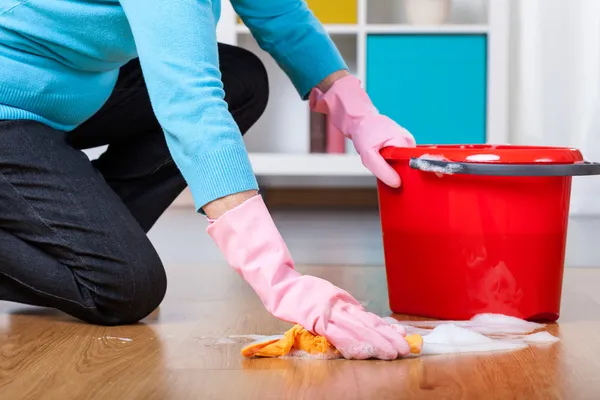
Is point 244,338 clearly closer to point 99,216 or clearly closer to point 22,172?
point 99,216

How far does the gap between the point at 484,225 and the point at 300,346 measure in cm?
31

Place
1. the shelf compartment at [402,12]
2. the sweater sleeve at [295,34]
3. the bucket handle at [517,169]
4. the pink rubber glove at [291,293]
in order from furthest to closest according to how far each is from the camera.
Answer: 1. the shelf compartment at [402,12]
2. the sweater sleeve at [295,34]
3. the bucket handle at [517,169]
4. the pink rubber glove at [291,293]

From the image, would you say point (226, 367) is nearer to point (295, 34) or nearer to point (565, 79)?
point (295, 34)

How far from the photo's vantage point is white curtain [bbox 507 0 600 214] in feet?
8.76

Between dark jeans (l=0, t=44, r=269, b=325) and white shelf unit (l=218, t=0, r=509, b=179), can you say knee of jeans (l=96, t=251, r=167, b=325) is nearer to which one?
dark jeans (l=0, t=44, r=269, b=325)

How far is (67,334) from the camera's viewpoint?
1.16m

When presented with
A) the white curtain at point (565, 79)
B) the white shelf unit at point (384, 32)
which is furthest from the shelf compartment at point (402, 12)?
the white curtain at point (565, 79)

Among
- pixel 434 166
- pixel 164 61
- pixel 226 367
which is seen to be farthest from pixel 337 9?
pixel 226 367

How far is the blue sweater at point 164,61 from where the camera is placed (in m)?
0.98

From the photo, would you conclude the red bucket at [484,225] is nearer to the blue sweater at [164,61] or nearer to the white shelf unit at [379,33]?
the blue sweater at [164,61]

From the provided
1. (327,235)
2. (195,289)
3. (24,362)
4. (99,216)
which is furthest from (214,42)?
(327,235)

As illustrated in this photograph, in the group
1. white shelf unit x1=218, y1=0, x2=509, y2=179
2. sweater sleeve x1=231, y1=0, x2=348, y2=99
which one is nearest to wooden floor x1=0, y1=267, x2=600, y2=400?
sweater sleeve x1=231, y1=0, x2=348, y2=99

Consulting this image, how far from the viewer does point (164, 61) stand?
3.28 feet

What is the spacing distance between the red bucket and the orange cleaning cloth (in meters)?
0.21
